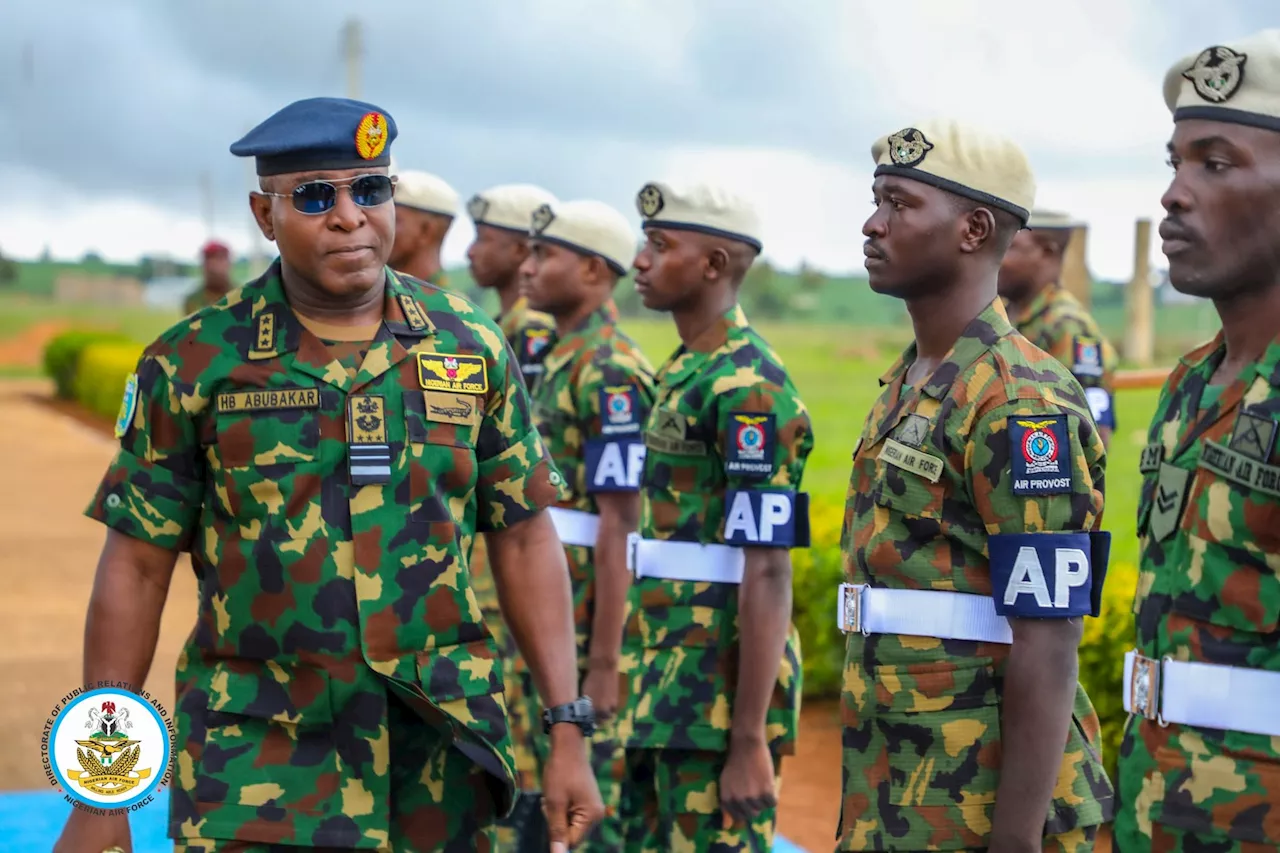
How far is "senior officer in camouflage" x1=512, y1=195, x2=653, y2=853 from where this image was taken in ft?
20.0

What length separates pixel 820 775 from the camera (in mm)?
9188

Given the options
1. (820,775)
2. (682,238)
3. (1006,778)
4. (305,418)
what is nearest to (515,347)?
(682,238)

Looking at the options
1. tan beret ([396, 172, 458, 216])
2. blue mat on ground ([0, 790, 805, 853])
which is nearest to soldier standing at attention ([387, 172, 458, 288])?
tan beret ([396, 172, 458, 216])

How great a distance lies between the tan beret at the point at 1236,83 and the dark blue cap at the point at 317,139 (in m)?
1.69

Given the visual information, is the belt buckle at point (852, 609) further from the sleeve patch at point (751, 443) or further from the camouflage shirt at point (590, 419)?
the camouflage shirt at point (590, 419)

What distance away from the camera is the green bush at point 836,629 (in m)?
7.24

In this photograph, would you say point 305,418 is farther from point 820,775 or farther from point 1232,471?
point 820,775

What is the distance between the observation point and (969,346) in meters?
3.60

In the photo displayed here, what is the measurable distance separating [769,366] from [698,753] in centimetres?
120

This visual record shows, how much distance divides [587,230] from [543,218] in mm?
211

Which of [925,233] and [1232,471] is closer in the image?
[1232,471]

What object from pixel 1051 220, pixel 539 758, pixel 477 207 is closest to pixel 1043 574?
pixel 539 758

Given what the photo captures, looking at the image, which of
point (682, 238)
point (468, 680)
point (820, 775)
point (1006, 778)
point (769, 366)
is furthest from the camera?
point (820, 775)

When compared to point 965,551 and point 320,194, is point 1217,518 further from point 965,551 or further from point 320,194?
point 320,194
